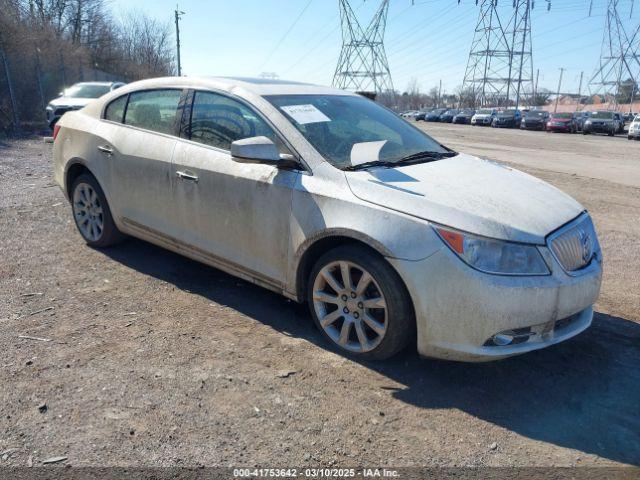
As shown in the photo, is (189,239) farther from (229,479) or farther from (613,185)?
(613,185)

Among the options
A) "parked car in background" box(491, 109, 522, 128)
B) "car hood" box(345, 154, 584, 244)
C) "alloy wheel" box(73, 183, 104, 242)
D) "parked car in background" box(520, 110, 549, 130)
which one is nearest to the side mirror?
"car hood" box(345, 154, 584, 244)

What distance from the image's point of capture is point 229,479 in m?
2.29

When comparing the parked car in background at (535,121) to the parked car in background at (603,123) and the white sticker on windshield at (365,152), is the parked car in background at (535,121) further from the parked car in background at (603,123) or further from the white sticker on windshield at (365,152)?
the white sticker on windshield at (365,152)

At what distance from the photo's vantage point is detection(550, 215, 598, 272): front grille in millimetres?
2969

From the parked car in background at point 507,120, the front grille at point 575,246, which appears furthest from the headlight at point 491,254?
the parked car in background at point 507,120

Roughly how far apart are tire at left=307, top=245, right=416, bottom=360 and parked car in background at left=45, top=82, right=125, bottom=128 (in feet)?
49.7

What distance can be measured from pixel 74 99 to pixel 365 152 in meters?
16.1

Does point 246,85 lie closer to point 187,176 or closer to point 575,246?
point 187,176

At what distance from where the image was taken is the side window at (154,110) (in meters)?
4.30

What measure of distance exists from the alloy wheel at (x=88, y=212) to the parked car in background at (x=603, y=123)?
124 ft

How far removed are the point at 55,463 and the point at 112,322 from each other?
1449mm

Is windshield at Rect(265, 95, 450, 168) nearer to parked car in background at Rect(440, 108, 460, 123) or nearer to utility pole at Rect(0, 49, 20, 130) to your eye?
utility pole at Rect(0, 49, 20, 130)

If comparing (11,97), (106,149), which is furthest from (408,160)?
(11,97)

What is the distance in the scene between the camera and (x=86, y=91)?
57.3 feet
